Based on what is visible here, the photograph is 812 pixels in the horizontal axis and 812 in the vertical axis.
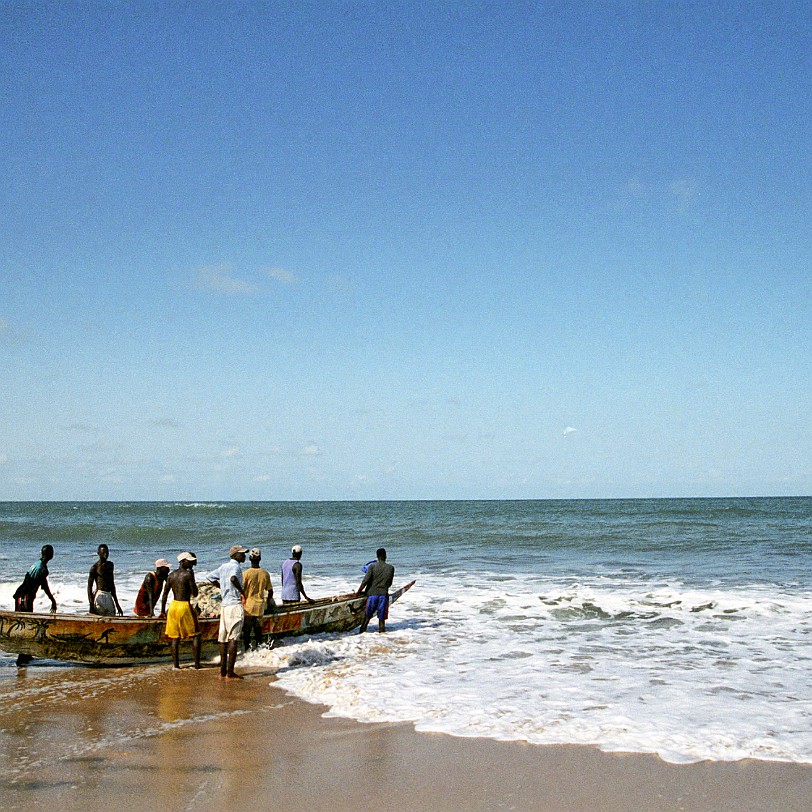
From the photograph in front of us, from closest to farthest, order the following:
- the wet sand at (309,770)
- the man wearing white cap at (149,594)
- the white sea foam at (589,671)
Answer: the wet sand at (309,770)
the white sea foam at (589,671)
the man wearing white cap at (149,594)

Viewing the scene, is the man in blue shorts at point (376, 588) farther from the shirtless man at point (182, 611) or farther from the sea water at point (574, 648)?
the shirtless man at point (182, 611)

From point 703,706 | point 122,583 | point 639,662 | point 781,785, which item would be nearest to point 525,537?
point 122,583

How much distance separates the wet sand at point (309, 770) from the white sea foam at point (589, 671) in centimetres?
52

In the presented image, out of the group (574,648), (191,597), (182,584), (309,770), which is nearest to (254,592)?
(191,597)

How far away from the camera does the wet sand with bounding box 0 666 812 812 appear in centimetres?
598

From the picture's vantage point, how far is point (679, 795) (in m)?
6.10

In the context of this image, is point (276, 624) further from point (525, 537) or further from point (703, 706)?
point (525, 537)

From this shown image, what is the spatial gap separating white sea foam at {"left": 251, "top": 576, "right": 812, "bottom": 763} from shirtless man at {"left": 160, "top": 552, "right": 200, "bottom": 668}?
44.4 inches

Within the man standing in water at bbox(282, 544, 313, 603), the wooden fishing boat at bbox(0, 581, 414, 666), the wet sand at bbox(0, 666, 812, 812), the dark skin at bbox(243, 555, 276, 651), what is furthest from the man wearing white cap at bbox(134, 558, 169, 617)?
the wet sand at bbox(0, 666, 812, 812)

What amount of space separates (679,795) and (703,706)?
294cm

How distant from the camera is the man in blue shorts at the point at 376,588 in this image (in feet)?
43.1

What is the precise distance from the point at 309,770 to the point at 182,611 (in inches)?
181

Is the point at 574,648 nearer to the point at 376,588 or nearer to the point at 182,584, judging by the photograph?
the point at 376,588

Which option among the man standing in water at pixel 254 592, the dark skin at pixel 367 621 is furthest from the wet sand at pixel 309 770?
the dark skin at pixel 367 621
